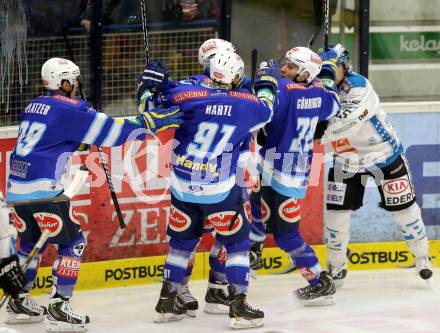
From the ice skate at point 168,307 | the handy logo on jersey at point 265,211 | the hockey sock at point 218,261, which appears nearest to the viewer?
the ice skate at point 168,307

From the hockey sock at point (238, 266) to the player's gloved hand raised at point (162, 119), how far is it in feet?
2.38

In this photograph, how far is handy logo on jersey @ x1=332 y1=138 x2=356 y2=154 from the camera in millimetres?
8234

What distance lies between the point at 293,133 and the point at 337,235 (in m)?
0.86

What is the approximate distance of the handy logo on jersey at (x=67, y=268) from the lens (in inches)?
292

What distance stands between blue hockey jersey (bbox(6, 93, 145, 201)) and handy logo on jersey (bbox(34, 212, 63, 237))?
101 mm

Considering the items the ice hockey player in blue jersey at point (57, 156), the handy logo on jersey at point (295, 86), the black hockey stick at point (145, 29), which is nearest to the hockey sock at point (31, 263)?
the ice hockey player in blue jersey at point (57, 156)

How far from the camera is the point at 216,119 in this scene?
7.26m

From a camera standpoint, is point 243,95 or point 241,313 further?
point 241,313

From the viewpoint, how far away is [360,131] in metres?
8.20

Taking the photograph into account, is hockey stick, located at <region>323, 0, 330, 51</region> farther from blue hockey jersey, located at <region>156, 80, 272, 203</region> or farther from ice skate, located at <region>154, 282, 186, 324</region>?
ice skate, located at <region>154, 282, 186, 324</region>

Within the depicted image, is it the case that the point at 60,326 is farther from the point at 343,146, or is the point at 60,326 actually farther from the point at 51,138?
the point at 343,146

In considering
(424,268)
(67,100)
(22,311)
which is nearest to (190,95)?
(67,100)

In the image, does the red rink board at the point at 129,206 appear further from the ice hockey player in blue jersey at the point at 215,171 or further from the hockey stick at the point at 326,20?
the hockey stick at the point at 326,20

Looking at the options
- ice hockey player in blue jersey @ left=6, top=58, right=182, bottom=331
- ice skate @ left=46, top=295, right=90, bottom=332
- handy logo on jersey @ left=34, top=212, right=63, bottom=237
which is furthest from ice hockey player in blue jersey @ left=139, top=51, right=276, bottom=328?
handy logo on jersey @ left=34, top=212, right=63, bottom=237
